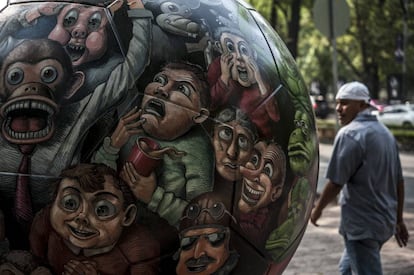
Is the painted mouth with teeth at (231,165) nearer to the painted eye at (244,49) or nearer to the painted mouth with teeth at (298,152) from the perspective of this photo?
the painted mouth with teeth at (298,152)

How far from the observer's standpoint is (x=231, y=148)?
2965mm

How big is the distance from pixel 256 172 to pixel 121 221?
59 centimetres

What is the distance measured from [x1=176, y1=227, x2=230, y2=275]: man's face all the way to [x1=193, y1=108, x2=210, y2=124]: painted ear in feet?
1.39

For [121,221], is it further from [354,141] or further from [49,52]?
[354,141]

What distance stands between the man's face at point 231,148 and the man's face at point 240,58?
201mm

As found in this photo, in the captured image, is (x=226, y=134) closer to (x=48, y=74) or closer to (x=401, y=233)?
(x=48, y=74)

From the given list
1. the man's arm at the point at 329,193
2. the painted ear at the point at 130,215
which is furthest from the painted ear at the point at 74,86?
the man's arm at the point at 329,193

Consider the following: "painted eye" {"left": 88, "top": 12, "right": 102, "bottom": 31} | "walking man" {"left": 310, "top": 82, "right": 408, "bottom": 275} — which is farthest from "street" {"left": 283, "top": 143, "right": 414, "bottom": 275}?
"painted eye" {"left": 88, "top": 12, "right": 102, "bottom": 31}

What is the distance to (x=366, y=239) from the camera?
501 centimetres

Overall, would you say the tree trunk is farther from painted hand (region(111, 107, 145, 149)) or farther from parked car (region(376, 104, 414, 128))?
painted hand (region(111, 107, 145, 149))

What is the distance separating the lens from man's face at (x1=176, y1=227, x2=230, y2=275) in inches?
115

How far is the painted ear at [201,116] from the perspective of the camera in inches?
114

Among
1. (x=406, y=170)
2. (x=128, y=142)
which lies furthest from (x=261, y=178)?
(x=406, y=170)

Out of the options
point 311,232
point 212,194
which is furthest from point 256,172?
point 311,232
